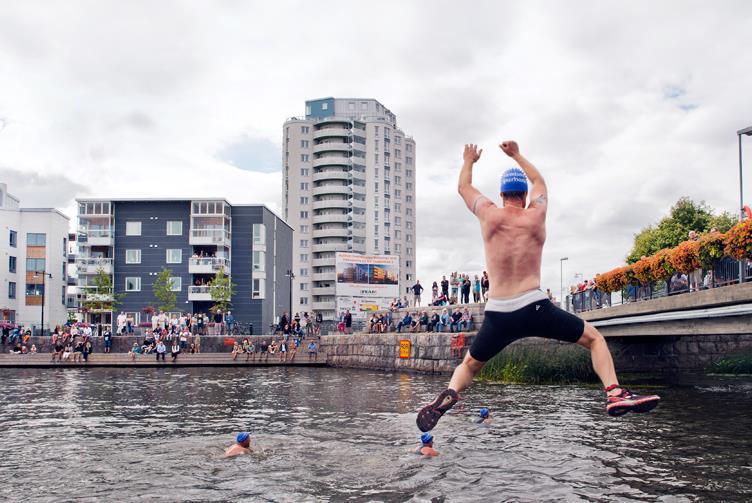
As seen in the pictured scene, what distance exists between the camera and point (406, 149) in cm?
11919

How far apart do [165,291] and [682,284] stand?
5308 cm

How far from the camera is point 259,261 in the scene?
7200cm

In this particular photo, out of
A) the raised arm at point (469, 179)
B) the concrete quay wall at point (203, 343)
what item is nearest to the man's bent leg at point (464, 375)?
the raised arm at point (469, 179)

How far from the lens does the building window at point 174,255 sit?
69.4 meters

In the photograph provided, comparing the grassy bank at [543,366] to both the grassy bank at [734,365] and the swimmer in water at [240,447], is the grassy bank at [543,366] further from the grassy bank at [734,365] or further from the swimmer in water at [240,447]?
the swimmer in water at [240,447]

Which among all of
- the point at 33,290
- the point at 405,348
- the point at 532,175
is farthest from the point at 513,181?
the point at 33,290

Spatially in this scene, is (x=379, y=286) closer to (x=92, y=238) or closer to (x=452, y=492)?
(x=92, y=238)

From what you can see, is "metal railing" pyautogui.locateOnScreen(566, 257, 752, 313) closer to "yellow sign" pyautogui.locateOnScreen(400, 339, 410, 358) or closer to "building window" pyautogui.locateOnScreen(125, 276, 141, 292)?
"yellow sign" pyautogui.locateOnScreen(400, 339, 410, 358)

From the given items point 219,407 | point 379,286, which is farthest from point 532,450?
point 379,286

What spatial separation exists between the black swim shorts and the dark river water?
2472 mm

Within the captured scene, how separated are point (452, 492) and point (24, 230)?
7708cm

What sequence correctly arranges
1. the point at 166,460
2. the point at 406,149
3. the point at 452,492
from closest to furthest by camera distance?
1. the point at 452,492
2. the point at 166,460
3. the point at 406,149

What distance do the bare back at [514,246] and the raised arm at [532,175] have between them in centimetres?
11

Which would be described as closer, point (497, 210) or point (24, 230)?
point (497, 210)
